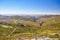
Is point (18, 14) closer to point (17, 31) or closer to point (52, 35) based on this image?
point (17, 31)

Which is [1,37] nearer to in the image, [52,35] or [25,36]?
[25,36]

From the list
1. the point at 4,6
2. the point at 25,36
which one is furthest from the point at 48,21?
the point at 4,6

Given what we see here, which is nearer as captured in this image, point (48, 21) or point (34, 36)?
point (34, 36)

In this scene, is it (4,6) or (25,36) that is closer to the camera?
(25,36)

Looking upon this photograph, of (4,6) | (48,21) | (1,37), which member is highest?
(4,6)

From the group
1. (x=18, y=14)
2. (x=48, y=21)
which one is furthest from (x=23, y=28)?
(x=48, y=21)

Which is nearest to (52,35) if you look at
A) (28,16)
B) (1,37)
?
(28,16)

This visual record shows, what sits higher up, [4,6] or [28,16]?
[4,6]

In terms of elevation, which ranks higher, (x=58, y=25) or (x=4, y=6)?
(x=4, y=6)
